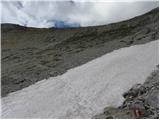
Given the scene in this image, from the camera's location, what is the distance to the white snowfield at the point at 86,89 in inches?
682

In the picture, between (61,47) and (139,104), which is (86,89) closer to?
(139,104)

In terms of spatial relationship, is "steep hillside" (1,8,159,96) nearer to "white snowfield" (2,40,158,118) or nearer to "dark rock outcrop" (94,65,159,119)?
"white snowfield" (2,40,158,118)

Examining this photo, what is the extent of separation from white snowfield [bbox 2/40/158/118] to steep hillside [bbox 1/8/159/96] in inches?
49.4

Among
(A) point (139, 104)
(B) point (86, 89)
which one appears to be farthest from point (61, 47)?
(A) point (139, 104)

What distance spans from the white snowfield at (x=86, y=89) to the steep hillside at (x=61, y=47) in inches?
49.4

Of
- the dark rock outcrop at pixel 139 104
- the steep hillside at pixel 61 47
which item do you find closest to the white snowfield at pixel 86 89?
the dark rock outcrop at pixel 139 104

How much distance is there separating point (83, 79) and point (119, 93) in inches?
125

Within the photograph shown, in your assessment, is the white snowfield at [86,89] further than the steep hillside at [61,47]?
No

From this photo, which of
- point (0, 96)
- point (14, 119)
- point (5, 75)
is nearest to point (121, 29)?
point (5, 75)

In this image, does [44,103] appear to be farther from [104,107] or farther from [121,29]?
[121,29]

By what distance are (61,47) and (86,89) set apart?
9.85m

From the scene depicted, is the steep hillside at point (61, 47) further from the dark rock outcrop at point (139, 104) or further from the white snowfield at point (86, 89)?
the dark rock outcrop at point (139, 104)

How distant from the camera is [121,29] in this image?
30.4 meters

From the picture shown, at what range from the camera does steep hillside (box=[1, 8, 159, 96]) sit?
23.2 m
